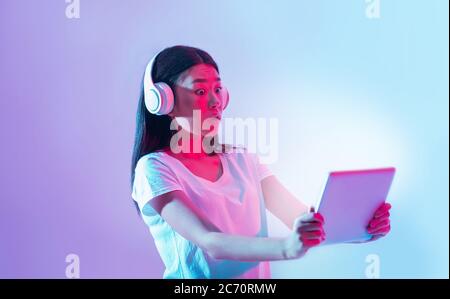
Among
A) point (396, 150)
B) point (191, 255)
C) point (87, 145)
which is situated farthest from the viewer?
point (396, 150)

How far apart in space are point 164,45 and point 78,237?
66 cm

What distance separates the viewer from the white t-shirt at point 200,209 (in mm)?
1428

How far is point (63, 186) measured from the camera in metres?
1.83

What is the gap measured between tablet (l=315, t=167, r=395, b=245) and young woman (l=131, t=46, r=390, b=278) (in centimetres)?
4

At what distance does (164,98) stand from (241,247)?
1.41ft

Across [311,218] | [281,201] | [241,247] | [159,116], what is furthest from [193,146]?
[311,218]

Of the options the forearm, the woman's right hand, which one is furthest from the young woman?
the woman's right hand

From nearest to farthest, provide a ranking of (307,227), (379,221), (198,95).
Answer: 1. (307,227)
2. (379,221)
3. (198,95)

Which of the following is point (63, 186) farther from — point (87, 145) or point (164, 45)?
point (164, 45)

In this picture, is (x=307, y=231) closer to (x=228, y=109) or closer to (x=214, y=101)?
(x=214, y=101)

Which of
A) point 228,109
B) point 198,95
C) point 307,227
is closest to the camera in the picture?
point 307,227

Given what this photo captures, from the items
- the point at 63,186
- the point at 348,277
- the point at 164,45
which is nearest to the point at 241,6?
the point at 164,45

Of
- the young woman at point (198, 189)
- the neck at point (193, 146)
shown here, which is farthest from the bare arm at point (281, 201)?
the neck at point (193, 146)

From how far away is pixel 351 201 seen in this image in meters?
1.31
